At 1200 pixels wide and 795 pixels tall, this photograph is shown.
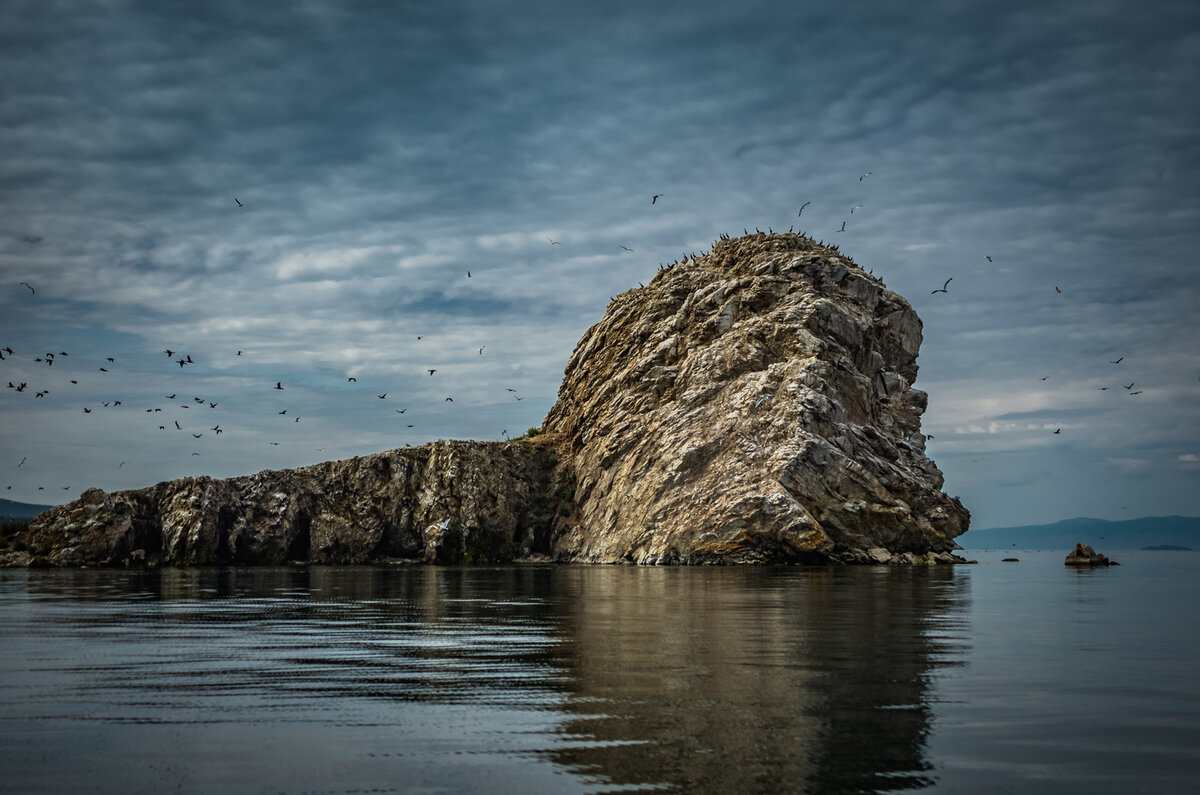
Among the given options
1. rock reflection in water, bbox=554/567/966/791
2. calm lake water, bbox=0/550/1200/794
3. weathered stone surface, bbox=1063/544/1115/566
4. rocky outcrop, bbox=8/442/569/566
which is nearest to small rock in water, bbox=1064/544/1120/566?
weathered stone surface, bbox=1063/544/1115/566

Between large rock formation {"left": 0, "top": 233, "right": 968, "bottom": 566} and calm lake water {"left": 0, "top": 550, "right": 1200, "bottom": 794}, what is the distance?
210ft

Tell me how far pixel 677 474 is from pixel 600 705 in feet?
282

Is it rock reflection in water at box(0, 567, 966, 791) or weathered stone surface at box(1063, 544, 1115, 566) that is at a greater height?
rock reflection in water at box(0, 567, 966, 791)

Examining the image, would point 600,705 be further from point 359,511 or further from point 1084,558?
point 359,511

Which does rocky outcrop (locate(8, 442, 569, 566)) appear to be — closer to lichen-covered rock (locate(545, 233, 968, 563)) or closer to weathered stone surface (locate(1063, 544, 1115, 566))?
lichen-covered rock (locate(545, 233, 968, 563))

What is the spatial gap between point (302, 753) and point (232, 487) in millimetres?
120926

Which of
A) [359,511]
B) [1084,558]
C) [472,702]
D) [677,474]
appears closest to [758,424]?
[677,474]

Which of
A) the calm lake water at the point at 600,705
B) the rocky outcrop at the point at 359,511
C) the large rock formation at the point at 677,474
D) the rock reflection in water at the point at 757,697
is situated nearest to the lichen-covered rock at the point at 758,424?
the large rock formation at the point at 677,474

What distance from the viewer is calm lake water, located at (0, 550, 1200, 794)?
31.0 ft

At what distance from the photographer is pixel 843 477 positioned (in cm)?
9256

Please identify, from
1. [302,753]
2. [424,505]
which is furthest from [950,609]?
[424,505]

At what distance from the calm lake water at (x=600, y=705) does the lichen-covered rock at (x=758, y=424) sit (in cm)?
6247

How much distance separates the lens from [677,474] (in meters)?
98.6

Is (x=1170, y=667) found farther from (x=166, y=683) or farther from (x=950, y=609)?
(x=166, y=683)
